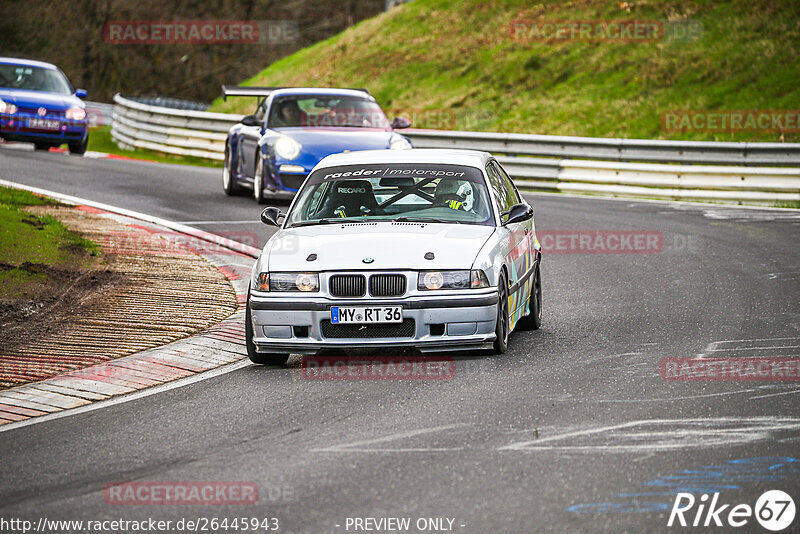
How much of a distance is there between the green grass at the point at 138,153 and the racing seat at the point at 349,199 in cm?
1675

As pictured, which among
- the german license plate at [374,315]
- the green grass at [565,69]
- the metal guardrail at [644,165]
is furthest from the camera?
the green grass at [565,69]

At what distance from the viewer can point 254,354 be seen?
28.7 ft

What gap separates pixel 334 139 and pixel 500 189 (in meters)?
7.54

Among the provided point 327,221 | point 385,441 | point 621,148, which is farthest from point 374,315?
point 621,148

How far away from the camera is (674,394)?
7574 mm

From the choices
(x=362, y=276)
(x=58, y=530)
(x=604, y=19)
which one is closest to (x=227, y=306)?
(x=362, y=276)

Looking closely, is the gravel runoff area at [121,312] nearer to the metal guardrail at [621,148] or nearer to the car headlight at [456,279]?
the car headlight at [456,279]

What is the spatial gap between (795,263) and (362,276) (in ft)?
22.2

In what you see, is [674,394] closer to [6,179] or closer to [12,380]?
[12,380]

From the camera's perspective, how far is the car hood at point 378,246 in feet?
27.9

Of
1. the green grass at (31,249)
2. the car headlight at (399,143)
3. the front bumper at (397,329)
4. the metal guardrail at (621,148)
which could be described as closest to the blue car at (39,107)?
the metal guardrail at (621,148)

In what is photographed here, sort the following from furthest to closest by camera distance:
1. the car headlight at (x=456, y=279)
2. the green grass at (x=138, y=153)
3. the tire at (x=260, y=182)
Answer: the green grass at (x=138, y=153), the tire at (x=260, y=182), the car headlight at (x=456, y=279)

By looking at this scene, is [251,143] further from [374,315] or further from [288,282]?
[374,315]

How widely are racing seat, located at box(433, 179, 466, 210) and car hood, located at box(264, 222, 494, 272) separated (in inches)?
14.3
